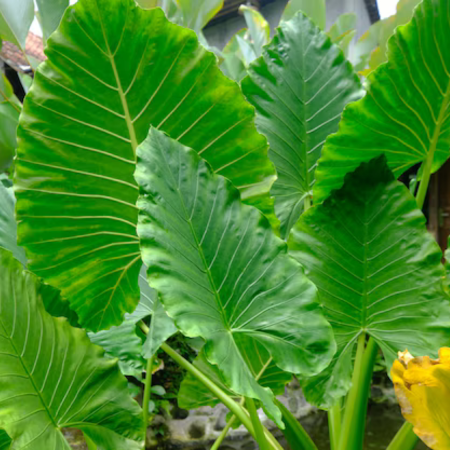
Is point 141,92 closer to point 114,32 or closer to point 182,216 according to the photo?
point 114,32

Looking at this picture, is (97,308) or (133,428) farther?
(97,308)

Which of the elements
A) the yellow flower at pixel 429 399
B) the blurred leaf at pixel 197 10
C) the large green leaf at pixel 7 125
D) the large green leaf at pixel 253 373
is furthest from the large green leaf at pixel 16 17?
the yellow flower at pixel 429 399

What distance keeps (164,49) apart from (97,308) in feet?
1.43

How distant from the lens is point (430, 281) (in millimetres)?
655

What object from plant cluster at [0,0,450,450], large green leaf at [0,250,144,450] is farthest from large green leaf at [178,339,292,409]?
large green leaf at [0,250,144,450]

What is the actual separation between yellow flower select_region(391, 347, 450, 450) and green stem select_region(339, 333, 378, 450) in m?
0.39

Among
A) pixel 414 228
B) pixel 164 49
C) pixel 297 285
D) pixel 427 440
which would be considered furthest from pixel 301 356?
pixel 164 49

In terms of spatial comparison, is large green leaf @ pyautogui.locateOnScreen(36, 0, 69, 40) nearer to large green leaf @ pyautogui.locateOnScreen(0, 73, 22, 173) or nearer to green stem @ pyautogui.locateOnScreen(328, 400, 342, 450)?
large green leaf @ pyautogui.locateOnScreen(0, 73, 22, 173)

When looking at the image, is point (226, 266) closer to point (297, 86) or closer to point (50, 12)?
point (297, 86)

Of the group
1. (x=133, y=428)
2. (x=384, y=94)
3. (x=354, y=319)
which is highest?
(x=384, y=94)

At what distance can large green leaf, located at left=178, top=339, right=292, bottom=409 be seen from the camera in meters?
0.89

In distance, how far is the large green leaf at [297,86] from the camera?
0.88 m

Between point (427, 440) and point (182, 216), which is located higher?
point (182, 216)

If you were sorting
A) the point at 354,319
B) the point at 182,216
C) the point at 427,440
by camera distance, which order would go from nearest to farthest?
the point at 427,440
the point at 182,216
the point at 354,319
